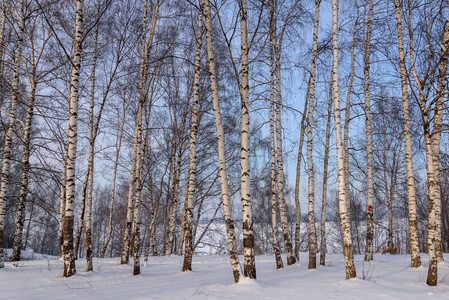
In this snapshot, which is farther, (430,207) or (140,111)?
(140,111)

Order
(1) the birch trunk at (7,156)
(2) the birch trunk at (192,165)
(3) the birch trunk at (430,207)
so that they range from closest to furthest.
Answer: (3) the birch trunk at (430,207) < (2) the birch trunk at (192,165) < (1) the birch trunk at (7,156)

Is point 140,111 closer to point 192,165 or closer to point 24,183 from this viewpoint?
point 192,165

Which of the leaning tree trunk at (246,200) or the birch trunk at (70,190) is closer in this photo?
the leaning tree trunk at (246,200)

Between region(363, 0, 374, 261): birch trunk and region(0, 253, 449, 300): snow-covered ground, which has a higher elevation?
region(363, 0, 374, 261): birch trunk

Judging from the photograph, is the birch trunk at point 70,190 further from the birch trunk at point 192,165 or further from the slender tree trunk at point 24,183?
the slender tree trunk at point 24,183

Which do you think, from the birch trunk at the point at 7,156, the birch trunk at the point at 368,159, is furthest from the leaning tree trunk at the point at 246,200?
the birch trunk at the point at 7,156

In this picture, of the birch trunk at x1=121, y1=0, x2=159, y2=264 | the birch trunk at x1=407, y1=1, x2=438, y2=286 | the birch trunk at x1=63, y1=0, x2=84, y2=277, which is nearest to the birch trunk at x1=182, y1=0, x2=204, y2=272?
the birch trunk at x1=121, y1=0, x2=159, y2=264

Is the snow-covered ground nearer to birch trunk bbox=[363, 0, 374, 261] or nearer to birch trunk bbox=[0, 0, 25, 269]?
birch trunk bbox=[0, 0, 25, 269]

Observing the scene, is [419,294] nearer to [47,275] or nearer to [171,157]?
[47,275]

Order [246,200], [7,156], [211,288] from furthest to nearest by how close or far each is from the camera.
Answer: [7,156], [246,200], [211,288]

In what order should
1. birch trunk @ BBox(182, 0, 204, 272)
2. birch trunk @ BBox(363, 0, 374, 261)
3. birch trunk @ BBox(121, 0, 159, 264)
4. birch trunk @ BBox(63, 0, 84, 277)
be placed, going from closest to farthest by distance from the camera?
birch trunk @ BBox(63, 0, 84, 277), birch trunk @ BBox(182, 0, 204, 272), birch trunk @ BBox(121, 0, 159, 264), birch trunk @ BBox(363, 0, 374, 261)

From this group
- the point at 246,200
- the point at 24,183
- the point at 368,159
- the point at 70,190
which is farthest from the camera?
the point at 24,183

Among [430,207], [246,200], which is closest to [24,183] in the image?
[246,200]

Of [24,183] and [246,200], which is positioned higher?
[24,183]
